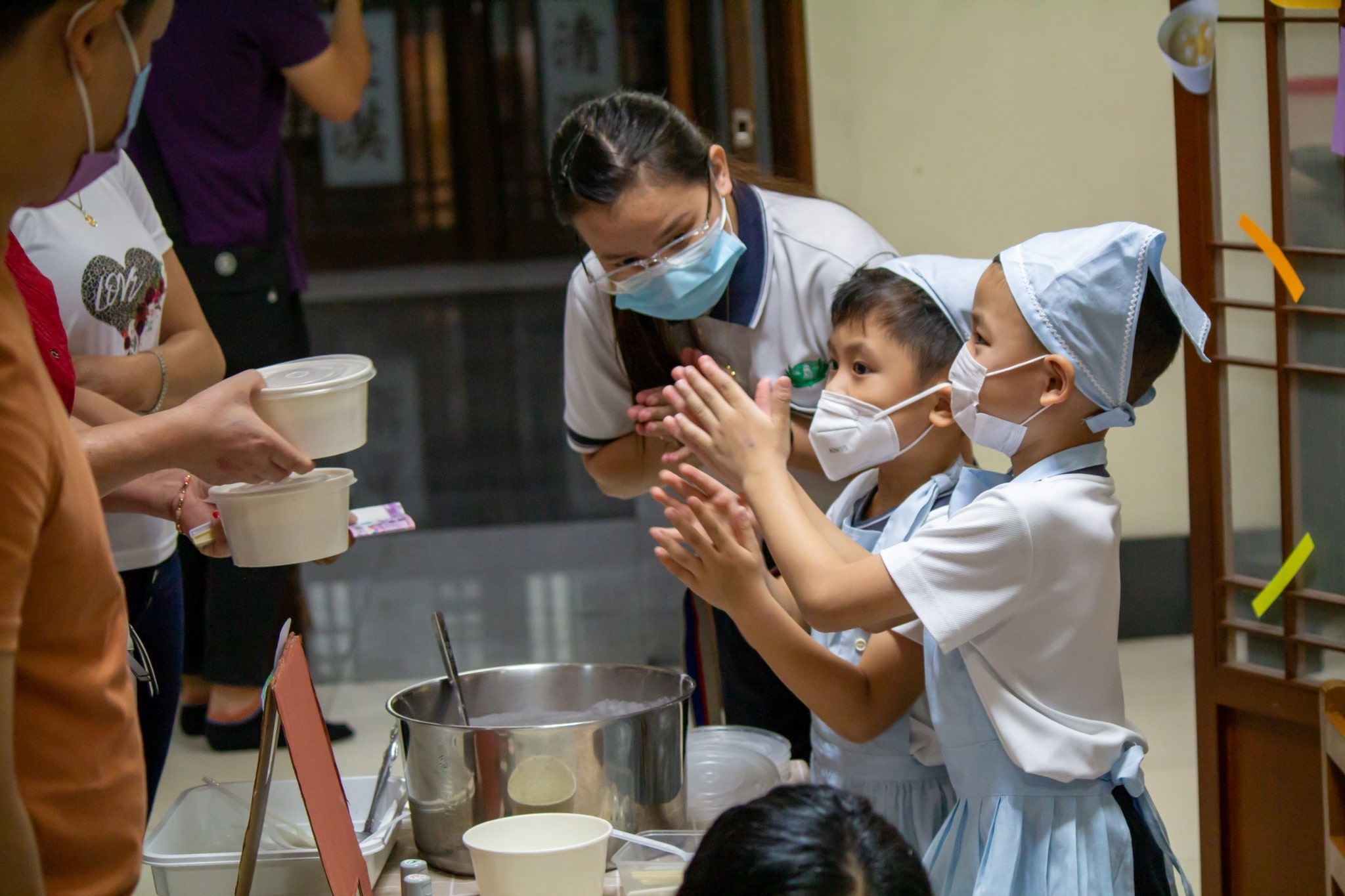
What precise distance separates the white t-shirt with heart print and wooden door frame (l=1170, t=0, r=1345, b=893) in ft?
5.26

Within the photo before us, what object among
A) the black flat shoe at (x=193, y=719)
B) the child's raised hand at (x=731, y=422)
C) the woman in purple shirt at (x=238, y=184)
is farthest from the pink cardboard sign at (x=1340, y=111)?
the black flat shoe at (x=193, y=719)

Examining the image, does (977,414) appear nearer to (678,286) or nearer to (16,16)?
(678,286)

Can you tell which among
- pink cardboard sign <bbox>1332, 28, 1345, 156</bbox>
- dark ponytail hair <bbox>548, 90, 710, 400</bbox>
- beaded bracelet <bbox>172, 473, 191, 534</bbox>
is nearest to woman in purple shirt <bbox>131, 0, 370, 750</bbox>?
dark ponytail hair <bbox>548, 90, 710, 400</bbox>

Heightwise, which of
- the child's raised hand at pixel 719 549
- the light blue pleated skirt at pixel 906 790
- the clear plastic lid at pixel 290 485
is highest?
the clear plastic lid at pixel 290 485

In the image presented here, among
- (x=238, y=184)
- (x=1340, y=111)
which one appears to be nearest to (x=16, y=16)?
(x=1340, y=111)

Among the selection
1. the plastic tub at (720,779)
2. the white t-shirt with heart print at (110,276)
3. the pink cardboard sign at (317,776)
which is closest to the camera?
the pink cardboard sign at (317,776)

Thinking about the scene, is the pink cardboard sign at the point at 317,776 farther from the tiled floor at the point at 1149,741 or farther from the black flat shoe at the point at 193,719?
the black flat shoe at the point at 193,719

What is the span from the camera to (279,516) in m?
1.38

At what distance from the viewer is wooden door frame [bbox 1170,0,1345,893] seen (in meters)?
1.98

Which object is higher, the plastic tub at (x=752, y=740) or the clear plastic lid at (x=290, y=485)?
the clear plastic lid at (x=290, y=485)

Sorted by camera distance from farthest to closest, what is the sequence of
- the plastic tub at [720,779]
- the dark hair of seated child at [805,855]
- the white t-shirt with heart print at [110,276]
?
the white t-shirt with heart print at [110,276] → the plastic tub at [720,779] → the dark hair of seated child at [805,855]

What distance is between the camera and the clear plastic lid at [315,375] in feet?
4.42

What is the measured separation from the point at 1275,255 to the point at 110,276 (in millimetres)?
1746

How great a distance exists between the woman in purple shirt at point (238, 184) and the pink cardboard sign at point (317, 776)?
2.07 meters
